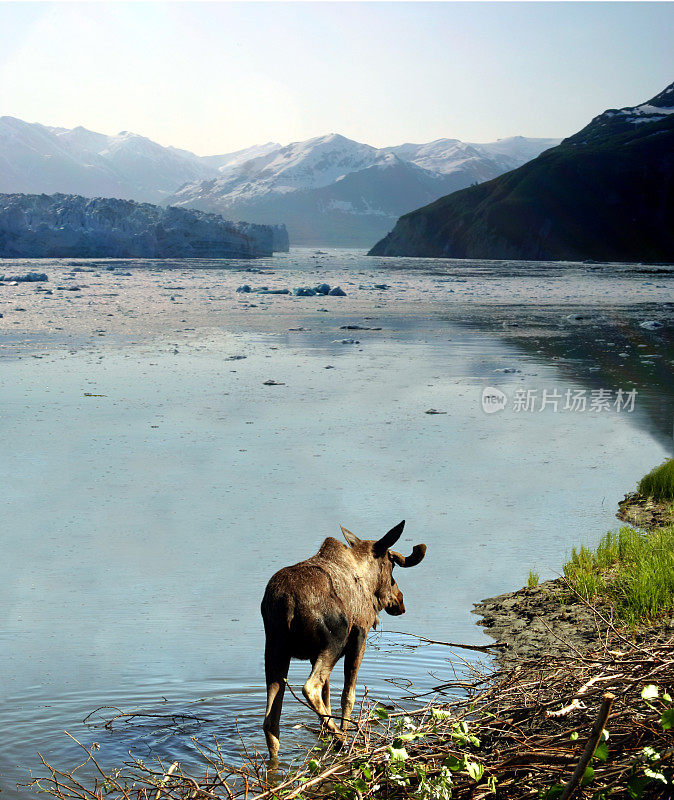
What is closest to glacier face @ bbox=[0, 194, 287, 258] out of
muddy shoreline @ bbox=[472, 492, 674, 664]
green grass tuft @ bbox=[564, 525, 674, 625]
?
green grass tuft @ bbox=[564, 525, 674, 625]

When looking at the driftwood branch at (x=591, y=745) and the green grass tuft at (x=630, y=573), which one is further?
the green grass tuft at (x=630, y=573)

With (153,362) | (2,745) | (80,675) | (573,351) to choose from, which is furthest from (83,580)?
(573,351)

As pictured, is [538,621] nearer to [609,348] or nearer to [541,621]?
[541,621]

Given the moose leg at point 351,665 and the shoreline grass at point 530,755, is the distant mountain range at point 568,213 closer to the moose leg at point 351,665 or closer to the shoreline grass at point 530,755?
the moose leg at point 351,665

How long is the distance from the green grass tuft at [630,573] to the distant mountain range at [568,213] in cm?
12393

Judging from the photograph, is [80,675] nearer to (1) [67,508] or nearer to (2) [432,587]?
(2) [432,587]

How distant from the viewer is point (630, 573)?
6219 mm

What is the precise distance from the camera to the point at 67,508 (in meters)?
8.29

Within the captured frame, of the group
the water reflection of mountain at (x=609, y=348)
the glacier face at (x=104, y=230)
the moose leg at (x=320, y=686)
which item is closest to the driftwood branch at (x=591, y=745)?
the moose leg at (x=320, y=686)

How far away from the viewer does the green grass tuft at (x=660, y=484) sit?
28.5ft

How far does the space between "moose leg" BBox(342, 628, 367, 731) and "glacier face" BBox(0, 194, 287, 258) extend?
6933 cm

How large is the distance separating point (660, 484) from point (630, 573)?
2.87 meters

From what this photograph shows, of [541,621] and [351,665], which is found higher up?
[351,665]

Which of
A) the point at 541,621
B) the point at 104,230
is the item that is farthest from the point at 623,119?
the point at 541,621
